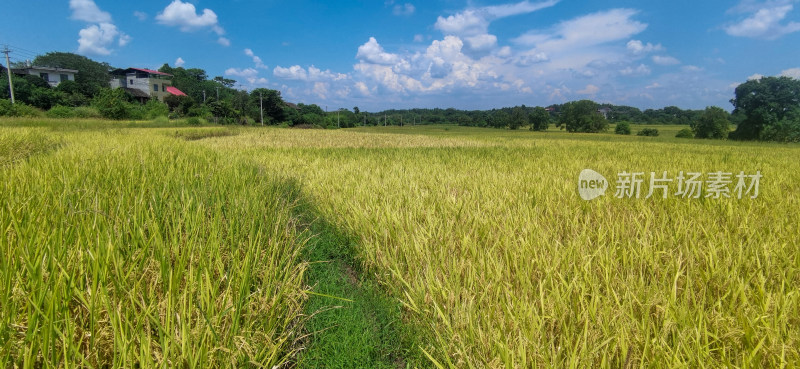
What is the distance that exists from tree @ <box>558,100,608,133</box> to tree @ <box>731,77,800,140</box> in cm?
2022

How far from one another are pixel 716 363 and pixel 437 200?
2130 millimetres

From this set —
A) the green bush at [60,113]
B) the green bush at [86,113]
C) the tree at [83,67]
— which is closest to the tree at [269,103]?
the tree at [83,67]

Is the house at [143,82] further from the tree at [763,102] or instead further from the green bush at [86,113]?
the tree at [763,102]

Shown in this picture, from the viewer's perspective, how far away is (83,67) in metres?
49.7

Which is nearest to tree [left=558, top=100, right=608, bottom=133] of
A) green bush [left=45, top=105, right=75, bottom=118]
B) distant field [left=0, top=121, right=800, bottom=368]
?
distant field [left=0, top=121, right=800, bottom=368]

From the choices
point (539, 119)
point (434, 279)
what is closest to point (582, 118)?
point (539, 119)

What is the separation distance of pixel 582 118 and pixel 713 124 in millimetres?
17361

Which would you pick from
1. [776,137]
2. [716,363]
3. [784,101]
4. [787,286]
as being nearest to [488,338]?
[716,363]

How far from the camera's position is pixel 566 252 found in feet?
5.62

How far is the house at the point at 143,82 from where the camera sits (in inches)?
1939

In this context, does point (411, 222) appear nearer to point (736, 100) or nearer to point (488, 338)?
point (488, 338)

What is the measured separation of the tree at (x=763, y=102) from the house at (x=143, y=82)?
68.5 m

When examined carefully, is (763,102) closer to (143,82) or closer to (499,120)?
(499,120)

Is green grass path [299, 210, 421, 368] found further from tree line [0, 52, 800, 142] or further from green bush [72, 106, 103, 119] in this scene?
green bush [72, 106, 103, 119]
